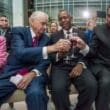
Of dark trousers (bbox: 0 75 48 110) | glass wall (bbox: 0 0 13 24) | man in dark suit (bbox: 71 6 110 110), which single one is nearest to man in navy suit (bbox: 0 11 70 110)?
dark trousers (bbox: 0 75 48 110)

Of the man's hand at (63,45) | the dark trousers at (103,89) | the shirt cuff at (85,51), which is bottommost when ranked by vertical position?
the dark trousers at (103,89)

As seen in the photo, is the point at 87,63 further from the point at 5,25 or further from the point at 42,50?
the point at 5,25

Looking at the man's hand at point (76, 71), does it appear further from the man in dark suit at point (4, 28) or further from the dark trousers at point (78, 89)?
the man in dark suit at point (4, 28)

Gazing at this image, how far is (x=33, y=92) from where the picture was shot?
524cm

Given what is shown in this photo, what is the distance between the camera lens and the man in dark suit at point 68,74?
18.3 ft

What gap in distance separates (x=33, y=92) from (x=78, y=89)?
0.74m

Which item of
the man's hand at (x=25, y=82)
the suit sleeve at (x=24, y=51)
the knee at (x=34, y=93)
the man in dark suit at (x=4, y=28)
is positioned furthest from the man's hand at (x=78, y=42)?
the man in dark suit at (x=4, y=28)

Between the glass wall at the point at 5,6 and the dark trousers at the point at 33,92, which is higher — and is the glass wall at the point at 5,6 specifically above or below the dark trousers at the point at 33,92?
above

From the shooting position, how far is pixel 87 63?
20.0ft

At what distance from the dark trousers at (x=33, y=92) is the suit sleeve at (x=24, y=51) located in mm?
279

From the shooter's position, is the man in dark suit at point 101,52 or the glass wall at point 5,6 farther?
the glass wall at point 5,6

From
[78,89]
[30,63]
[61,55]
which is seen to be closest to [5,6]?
[61,55]

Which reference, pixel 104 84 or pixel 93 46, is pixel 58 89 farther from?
pixel 93 46

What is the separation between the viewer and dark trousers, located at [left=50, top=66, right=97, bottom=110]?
219 inches
